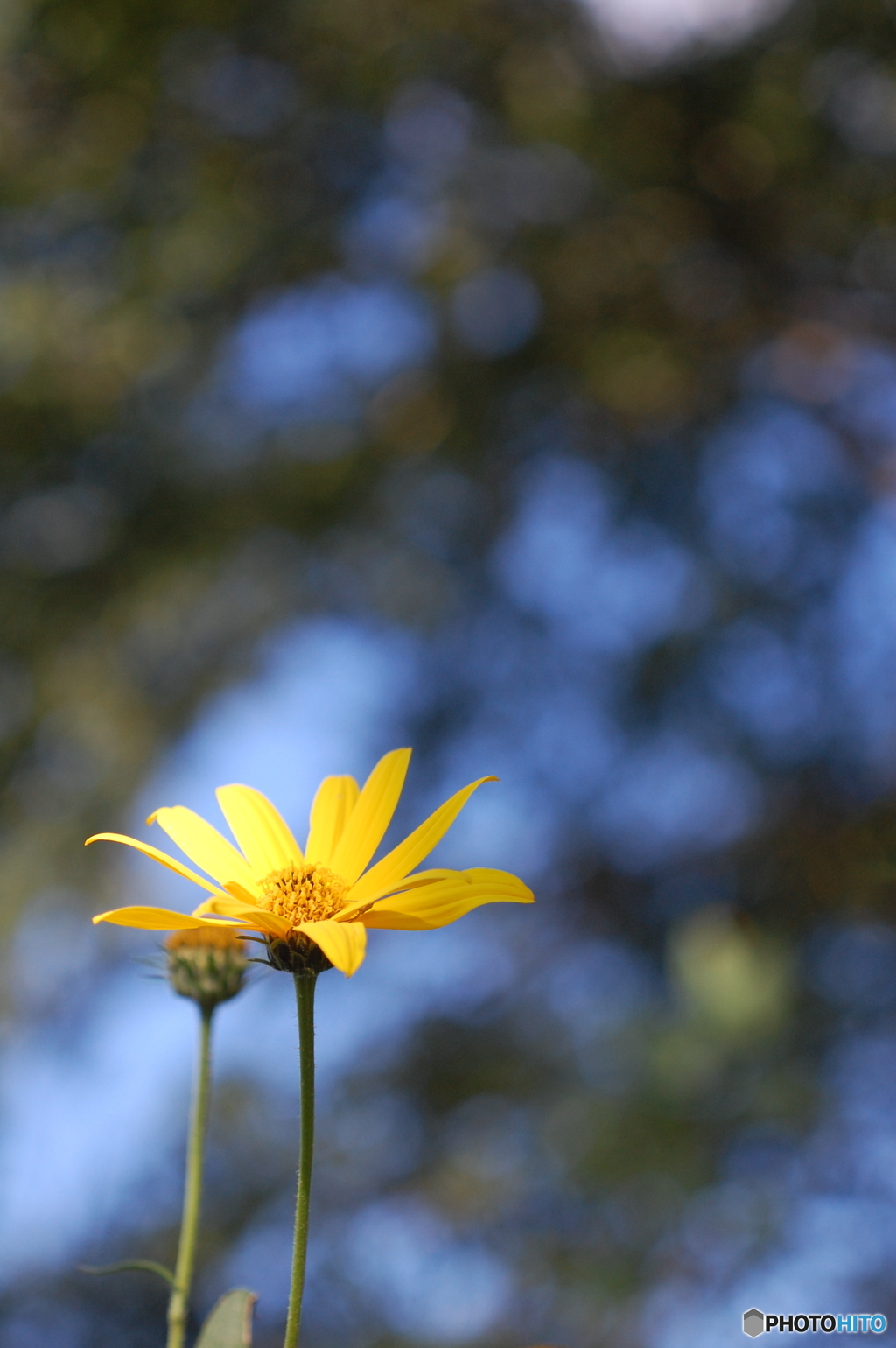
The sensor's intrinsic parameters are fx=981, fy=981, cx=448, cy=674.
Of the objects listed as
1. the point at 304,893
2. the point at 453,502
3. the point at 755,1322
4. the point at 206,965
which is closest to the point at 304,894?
the point at 304,893

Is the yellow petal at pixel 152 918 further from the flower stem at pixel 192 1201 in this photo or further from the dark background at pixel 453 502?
the dark background at pixel 453 502

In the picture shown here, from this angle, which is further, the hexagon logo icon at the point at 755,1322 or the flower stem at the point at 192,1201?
the hexagon logo icon at the point at 755,1322

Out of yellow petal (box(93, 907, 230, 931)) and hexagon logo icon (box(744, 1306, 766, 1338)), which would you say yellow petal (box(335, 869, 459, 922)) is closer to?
yellow petal (box(93, 907, 230, 931))

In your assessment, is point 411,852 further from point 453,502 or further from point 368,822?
Answer: point 453,502

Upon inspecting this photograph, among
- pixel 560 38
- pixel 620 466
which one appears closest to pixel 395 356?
pixel 620 466

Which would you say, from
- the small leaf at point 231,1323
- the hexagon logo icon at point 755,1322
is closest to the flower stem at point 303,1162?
the small leaf at point 231,1323

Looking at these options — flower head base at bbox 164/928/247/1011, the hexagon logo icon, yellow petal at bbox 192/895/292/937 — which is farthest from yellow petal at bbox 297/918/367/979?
the hexagon logo icon
